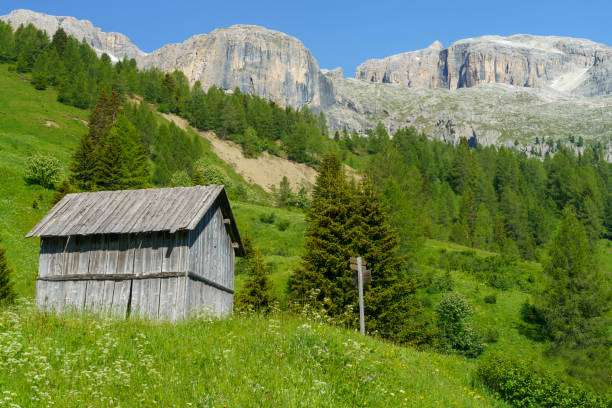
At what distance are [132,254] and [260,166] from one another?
4020 inches

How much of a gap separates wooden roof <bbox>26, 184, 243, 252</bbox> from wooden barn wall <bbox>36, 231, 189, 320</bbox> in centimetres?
70

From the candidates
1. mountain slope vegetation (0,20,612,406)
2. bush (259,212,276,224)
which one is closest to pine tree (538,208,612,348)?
mountain slope vegetation (0,20,612,406)

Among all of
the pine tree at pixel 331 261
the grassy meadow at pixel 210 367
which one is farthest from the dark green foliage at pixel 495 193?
the grassy meadow at pixel 210 367

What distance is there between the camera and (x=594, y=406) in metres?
17.2

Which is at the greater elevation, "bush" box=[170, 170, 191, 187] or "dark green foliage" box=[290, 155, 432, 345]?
"bush" box=[170, 170, 191, 187]

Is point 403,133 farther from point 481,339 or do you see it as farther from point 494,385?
point 494,385

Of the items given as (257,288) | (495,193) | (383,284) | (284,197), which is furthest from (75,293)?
(495,193)

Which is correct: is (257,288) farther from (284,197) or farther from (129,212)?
(284,197)

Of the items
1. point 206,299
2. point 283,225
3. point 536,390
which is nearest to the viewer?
point 536,390

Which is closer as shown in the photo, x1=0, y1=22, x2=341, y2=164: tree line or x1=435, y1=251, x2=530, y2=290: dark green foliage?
x1=435, y1=251, x2=530, y2=290: dark green foliage

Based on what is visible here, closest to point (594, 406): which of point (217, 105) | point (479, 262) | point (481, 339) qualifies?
Result: point (481, 339)

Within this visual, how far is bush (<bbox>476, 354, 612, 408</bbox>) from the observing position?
57.3 feet

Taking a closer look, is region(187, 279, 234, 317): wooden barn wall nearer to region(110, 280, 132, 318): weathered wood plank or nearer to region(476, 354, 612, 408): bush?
region(110, 280, 132, 318): weathered wood plank

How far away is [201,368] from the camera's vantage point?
1055cm
